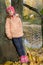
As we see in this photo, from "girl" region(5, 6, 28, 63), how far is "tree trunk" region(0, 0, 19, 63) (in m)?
0.02

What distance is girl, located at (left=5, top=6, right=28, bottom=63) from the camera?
1.33 metres

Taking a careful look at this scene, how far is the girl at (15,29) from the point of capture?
1332mm

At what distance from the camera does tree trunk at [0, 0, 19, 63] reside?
135 cm

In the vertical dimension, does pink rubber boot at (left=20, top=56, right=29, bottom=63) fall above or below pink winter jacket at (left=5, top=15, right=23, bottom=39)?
below

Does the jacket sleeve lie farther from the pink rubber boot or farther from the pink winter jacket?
the pink rubber boot

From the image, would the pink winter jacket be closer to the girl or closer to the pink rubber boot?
the girl

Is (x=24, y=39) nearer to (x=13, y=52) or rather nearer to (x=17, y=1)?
(x=13, y=52)

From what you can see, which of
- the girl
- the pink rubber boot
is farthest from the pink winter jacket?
the pink rubber boot

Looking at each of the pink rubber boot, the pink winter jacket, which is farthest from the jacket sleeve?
the pink rubber boot

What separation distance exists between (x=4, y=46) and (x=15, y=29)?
104mm

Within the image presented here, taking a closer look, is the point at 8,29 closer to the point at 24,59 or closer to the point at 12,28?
the point at 12,28

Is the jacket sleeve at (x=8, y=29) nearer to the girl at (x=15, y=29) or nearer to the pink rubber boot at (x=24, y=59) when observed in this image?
the girl at (x=15, y=29)

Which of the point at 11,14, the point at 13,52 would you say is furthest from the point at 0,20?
the point at 13,52

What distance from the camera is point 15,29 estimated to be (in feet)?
4.38
